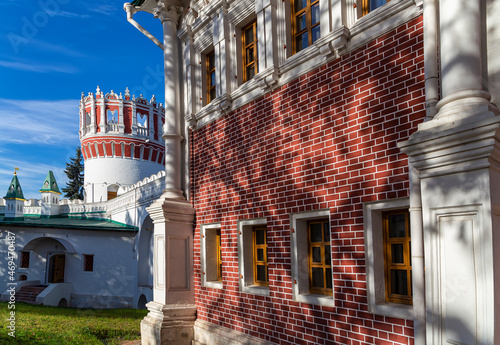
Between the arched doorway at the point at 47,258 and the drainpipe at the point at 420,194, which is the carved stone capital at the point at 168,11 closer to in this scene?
the drainpipe at the point at 420,194

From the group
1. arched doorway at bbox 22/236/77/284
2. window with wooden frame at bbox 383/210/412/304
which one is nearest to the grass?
window with wooden frame at bbox 383/210/412/304

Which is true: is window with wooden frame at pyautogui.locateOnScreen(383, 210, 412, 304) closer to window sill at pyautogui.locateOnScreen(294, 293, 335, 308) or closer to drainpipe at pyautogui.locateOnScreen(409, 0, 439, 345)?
drainpipe at pyautogui.locateOnScreen(409, 0, 439, 345)

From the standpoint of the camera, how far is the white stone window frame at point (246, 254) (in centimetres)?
808

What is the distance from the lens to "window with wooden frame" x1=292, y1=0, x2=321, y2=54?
6.89 meters

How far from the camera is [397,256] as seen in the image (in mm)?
5500

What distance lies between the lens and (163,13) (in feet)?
34.8

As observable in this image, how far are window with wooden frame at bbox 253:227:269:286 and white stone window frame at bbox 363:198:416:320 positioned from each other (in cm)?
267

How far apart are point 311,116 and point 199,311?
16.5 ft

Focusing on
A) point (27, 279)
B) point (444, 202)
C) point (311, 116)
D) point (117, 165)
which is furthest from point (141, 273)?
point (444, 202)

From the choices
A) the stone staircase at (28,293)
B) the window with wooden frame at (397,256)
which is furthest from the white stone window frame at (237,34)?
the stone staircase at (28,293)

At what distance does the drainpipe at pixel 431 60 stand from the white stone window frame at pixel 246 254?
3870mm

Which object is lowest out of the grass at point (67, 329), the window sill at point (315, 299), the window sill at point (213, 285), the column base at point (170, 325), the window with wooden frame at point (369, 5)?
the grass at point (67, 329)

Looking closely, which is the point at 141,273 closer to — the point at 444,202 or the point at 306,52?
the point at 306,52

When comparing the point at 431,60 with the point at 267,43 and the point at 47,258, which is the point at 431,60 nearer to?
the point at 267,43
